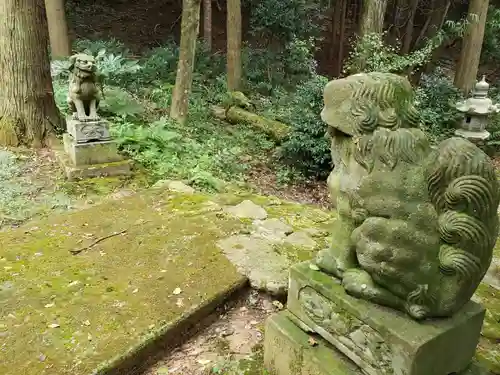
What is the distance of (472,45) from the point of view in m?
13.1

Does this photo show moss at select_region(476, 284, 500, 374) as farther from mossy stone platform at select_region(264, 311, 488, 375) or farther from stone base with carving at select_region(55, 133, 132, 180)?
stone base with carving at select_region(55, 133, 132, 180)

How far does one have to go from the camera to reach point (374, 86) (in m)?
2.15

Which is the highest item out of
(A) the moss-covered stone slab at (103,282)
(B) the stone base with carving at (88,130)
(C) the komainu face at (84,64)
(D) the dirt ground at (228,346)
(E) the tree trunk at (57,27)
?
(E) the tree trunk at (57,27)

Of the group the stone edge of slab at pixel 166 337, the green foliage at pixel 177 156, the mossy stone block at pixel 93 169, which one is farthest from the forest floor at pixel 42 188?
the stone edge of slab at pixel 166 337

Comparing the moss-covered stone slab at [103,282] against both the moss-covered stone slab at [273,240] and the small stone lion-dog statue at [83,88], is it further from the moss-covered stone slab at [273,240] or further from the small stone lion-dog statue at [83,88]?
the small stone lion-dog statue at [83,88]

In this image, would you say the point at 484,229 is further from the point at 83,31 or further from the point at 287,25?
the point at 83,31

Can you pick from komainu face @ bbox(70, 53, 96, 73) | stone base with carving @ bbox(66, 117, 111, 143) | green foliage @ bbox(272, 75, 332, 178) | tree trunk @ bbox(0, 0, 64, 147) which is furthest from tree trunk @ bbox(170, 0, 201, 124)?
stone base with carving @ bbox(66, 117, 111, 143)

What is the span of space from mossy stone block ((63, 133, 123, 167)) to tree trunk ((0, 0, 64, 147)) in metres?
0.99

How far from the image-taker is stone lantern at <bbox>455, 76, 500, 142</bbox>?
965 centimetres

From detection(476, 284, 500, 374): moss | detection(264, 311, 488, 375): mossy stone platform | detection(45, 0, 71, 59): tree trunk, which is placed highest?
detection(45, 0, 71, 59): tree trunk

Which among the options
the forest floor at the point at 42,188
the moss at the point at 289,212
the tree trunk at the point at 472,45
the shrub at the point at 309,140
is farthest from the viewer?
the tree trunk at the point at 472,45

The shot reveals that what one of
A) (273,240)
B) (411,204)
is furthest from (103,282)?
(411,204)

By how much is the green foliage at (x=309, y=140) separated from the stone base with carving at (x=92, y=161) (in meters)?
3.54

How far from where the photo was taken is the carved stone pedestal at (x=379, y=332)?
206cm
